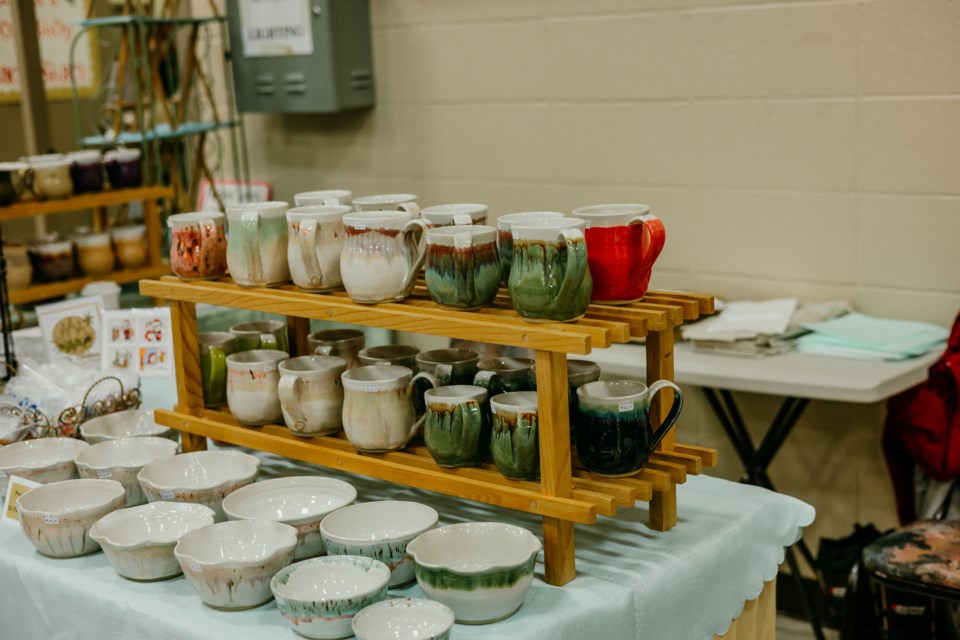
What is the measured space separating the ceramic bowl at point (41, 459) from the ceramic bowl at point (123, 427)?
3 centimetres

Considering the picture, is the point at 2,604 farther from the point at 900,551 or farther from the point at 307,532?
the point at 900,551

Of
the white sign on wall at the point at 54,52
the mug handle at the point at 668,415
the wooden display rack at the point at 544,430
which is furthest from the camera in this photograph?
the white sign on wall at the point at 54,52

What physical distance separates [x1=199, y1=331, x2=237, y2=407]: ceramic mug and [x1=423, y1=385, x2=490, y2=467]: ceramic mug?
51 centimetres

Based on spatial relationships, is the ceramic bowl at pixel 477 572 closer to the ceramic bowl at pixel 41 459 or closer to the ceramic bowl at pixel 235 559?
the ceramic bowl at pixel 235 559

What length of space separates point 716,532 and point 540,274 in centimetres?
49

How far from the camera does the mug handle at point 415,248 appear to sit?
1.53m

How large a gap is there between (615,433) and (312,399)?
0.51 meters

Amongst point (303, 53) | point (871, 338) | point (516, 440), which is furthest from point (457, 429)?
point (303, 53)

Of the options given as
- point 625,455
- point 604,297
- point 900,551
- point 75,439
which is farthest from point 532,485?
point 900,551

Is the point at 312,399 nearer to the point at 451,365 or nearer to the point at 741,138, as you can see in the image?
the point at 451,365

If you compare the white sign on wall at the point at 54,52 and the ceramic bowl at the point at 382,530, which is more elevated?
the white sign on wall at the point at 54,52

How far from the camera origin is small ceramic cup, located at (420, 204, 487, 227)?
1545 millimetres

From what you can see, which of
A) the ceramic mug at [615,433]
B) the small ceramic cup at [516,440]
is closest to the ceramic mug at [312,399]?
the small ceramic cup at [516,440]

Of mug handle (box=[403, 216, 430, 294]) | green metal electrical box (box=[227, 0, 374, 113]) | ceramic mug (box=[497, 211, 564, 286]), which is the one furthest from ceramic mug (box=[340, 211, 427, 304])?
green metal electrical box (box=[227, 0, 374, 113])
